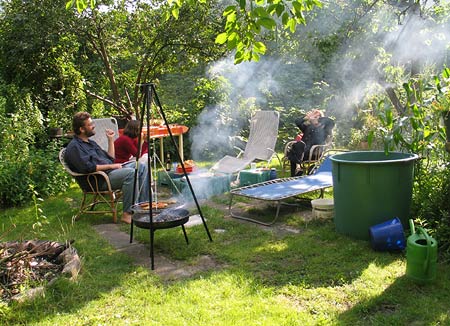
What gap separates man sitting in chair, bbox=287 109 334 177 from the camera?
257 inches

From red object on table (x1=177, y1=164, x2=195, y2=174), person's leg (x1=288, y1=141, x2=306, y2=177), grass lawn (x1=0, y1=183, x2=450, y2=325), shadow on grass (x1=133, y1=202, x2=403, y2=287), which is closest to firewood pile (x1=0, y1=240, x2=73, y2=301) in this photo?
grass lawn (x1=0, y1=183, x2=450, y2=325)

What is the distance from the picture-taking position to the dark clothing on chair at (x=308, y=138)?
257 inches

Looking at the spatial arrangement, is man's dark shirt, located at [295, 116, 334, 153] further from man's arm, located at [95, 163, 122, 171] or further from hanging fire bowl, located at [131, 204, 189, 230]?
hanging fire bowl, located at [131, 204, 189, 230]

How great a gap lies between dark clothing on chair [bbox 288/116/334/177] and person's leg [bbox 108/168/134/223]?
2.69 meters

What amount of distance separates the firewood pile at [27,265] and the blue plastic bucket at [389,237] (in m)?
2.49

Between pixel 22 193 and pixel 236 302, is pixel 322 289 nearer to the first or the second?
pixel 236 302

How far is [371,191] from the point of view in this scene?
12.7 feet

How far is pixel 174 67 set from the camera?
28.3 feet

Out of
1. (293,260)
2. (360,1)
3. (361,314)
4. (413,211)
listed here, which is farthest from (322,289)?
(360,1)

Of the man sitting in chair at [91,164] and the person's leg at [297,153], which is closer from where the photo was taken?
the man sitting in chair at [91,164]

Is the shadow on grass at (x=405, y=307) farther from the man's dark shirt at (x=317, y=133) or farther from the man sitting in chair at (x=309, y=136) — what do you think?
the man's dark shirt at (x=317, y=133)

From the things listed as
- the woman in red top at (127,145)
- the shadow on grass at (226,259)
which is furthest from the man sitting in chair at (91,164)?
the shadow on grass at (226,259)

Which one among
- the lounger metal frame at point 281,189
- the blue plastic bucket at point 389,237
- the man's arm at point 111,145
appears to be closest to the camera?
the blue plastic bucket at point 389,237

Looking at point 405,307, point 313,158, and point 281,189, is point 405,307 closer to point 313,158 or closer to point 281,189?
point 281,189
